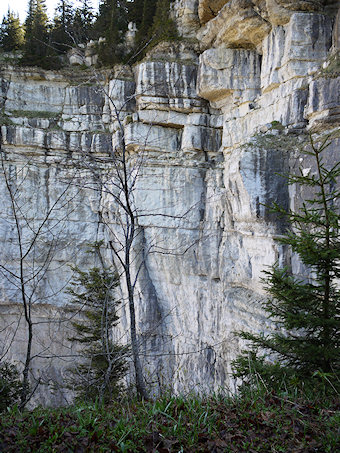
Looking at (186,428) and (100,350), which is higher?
(186,428)

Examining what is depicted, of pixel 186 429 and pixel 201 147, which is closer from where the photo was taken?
pixel 186 429

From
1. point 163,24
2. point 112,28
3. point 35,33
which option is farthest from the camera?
point 35,33

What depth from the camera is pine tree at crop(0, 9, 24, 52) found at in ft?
74.7

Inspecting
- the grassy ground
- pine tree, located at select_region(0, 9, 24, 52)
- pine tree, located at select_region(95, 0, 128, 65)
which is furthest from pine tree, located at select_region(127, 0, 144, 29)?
the grassy ground

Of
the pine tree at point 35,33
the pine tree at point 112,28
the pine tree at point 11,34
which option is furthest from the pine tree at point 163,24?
the pine tree at point 11,34

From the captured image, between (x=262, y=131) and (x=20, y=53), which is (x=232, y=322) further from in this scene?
(x=20, y=53)

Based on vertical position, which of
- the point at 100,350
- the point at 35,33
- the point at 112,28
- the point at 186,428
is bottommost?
the point at 100,350

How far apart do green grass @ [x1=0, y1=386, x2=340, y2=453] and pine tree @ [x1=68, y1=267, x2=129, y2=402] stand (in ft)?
3.25

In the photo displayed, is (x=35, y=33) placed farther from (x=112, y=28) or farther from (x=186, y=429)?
(x=186, y=429)

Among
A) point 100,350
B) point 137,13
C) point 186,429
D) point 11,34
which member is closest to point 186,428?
point 186,429

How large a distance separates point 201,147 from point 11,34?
15.8 m

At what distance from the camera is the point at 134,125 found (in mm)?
18078

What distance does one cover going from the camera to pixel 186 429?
12.0 feet

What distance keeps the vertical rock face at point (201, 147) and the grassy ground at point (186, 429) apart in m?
7.74
